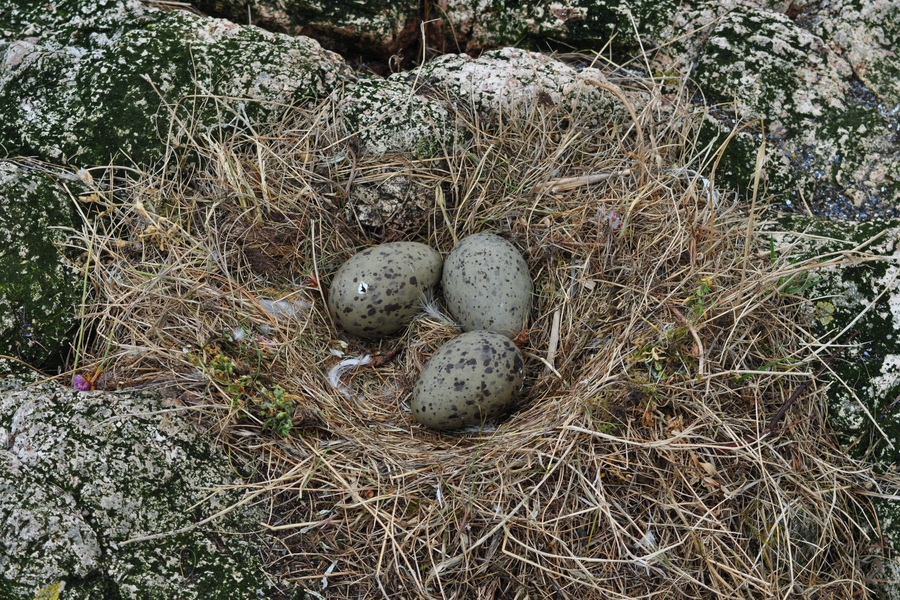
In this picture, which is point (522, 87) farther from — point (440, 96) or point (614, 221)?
point (614, 221)

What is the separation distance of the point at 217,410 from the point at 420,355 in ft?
2.80

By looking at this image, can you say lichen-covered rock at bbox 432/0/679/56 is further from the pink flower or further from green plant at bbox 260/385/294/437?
green plant at bbox 260/385/294/437

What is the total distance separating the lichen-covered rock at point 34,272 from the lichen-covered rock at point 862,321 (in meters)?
2.71

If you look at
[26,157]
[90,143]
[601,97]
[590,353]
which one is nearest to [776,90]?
[601,97]

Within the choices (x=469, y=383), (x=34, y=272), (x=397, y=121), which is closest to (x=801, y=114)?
(x=397, y=121)

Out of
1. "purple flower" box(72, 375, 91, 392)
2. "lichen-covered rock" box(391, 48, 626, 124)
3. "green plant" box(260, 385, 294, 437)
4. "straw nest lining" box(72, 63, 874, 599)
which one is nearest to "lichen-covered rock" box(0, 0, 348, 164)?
"straw nest lining" box(72, 63, 874, 599)

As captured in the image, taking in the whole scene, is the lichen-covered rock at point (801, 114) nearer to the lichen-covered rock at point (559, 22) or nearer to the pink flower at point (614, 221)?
the lichen-covered rock at point (559, 22)

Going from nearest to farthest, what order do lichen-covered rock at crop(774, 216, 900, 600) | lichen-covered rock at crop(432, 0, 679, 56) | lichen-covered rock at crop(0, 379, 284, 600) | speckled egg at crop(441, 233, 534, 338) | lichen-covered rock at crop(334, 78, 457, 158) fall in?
lichen-covered rock at crop(0, 379, 284, 600) → lichen-covered rock at crop(774, 216, 900, 600) → speckled egg at crop(441, 233, 534, 338) → lichen-covered rock at crop(334, 78, 457, 158) → lichen-covered rock at crop(432, 0, 679, 56)

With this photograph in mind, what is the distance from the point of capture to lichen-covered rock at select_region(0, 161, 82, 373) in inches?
107

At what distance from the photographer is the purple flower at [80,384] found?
266cm

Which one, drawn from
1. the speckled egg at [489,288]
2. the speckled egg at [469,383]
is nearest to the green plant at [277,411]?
the speckled egg at [469,383]

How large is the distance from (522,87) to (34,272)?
7.12 ft

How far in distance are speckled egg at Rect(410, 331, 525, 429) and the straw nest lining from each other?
0.09m

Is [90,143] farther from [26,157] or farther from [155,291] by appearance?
[155,291]
